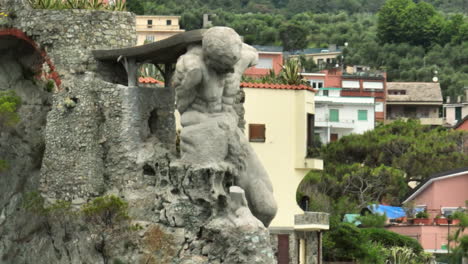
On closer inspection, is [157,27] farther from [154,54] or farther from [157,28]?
[154,54]

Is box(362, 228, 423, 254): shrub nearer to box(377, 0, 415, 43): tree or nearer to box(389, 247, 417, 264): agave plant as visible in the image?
box(389, 247, 417, 264): agave plant

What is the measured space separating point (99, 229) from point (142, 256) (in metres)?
1.46

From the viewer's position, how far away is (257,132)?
5194 centimetres

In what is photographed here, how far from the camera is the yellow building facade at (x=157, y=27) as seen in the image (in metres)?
100

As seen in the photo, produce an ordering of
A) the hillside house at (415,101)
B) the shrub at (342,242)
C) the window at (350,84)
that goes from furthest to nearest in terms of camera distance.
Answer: the hillside house at (415,101) → the window at (350,84) → the shrub at (342,242)

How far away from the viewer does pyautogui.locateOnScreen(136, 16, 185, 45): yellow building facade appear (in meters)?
100

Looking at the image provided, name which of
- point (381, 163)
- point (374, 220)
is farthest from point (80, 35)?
point (381, 163)

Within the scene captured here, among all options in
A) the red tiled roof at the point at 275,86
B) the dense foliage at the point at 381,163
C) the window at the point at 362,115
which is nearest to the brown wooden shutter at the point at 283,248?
the red tiled roof at the point at 275,86

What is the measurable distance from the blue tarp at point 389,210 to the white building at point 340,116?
27215 millimetres

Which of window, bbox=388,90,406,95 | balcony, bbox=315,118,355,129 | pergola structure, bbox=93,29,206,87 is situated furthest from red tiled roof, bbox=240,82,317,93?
window, bbox=388,90,406,95

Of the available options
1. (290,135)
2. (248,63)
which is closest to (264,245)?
(248,63)

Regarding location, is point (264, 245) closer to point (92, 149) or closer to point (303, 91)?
point (92, 149)

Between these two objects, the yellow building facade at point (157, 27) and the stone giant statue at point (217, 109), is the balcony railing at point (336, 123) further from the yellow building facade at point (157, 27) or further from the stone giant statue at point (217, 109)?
the stone giant statue at point (217, 109)

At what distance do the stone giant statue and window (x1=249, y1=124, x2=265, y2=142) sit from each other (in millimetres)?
18005
